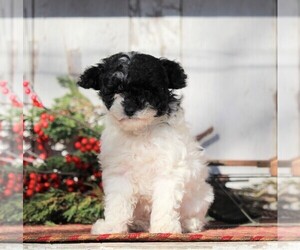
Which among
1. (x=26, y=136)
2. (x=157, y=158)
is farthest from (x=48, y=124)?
(x=157, y=158)

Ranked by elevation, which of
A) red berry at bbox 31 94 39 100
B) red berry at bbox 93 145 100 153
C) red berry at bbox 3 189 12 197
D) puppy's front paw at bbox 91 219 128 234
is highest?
red berry at bbox 31 94 39 100

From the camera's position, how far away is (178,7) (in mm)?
8508

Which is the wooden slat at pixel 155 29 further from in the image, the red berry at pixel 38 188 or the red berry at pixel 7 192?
the red berry at pixel 7 192

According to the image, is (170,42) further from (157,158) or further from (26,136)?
(157,158)

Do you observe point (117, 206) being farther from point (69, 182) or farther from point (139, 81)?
point (69, 182)

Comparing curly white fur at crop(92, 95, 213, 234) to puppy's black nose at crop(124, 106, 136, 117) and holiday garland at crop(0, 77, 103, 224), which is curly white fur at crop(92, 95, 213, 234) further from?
holiday garland at crop(0, 77, 103, 224)

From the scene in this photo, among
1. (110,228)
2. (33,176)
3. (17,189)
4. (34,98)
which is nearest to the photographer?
(17,189)

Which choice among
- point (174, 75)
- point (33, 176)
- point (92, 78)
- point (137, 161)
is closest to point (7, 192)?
point (137, 161)

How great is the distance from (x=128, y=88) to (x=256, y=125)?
114 inches

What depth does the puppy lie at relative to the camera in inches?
237

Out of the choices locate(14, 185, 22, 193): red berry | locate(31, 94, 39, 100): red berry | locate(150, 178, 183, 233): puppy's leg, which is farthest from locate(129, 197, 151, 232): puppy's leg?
locate(31, 94, 39, 100): red berry

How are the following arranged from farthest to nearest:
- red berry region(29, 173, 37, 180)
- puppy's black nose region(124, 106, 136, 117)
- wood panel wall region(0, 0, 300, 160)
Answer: wood panel wall region(0, 0, 300, 160)
red berry region(29, 173, 37, 180)
puppy's black nose region(124, 106, 136, 117)

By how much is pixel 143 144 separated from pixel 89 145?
1948 millimetres

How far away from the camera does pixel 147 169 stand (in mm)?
6266
